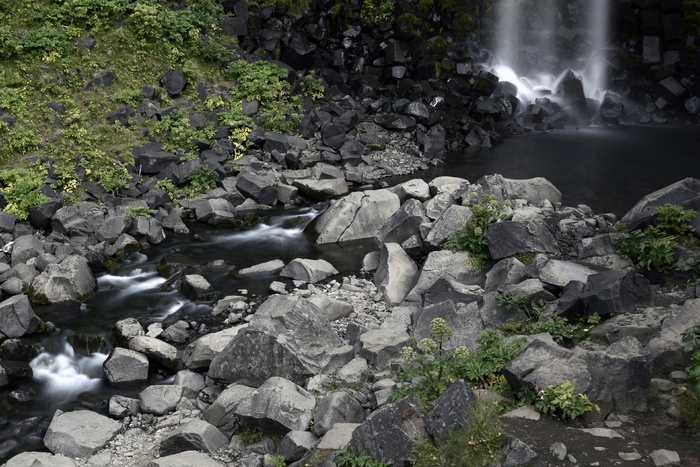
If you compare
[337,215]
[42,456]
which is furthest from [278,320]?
[337,215]

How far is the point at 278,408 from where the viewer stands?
27.2 feet

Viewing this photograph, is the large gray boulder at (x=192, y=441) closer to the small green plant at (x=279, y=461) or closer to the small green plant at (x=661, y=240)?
the small green plant at (x=279, y=461)

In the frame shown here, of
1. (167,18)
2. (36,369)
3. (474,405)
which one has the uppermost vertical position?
(167,18)

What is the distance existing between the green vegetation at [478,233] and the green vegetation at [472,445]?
595 centimetres

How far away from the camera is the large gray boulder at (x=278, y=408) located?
822cm

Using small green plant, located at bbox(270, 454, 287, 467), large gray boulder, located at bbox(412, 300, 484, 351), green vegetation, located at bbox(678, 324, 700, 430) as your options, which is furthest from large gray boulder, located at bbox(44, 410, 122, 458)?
green vegetation, located at bbox(678, 324, 700, 430)

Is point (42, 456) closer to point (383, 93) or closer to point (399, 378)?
point (399, 378)

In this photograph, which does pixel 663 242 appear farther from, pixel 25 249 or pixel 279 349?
pixel 25 249

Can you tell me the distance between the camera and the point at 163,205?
18.0m

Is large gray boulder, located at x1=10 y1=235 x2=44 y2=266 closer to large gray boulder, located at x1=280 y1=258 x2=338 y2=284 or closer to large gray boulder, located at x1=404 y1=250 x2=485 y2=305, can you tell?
large gray boulder, located at x1=280 y1=258 x2=338 y2=284

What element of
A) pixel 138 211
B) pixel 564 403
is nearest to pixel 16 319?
pixel 138 211

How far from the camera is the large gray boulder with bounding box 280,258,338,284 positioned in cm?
1392

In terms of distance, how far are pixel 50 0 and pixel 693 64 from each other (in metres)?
24.7

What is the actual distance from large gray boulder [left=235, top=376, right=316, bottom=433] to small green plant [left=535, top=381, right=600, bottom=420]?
296 centimetres
